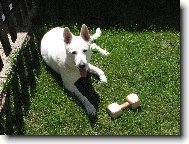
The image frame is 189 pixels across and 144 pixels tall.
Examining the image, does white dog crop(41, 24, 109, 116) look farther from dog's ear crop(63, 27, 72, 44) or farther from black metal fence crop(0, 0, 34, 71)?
black metal fence crop(0, 0, 34, 71)

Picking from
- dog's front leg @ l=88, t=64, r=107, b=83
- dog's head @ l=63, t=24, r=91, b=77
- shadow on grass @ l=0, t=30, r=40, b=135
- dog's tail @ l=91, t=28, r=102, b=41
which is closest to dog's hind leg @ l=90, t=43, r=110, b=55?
dog's tail @ l=91, t=28, r=102, b=41

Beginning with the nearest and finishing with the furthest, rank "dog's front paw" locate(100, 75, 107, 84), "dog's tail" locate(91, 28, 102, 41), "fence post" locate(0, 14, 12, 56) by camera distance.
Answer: "dog's front paw" locate(100, 75, 107, 84) → "fence post" locate(0, 14, 12, 56) → "dog's tail" locate(91, 28, 102, 41)

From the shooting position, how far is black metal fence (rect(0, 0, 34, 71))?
6.28 meters

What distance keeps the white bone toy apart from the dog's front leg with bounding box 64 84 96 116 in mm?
240

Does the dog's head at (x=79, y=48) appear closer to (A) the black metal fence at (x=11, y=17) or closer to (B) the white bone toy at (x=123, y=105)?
(B) the white bone toy at (x=123, y=105)

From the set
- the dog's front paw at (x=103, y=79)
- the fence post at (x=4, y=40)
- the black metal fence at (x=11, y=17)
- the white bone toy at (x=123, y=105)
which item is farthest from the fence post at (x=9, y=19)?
the white bone toy at (x=123, y=105)

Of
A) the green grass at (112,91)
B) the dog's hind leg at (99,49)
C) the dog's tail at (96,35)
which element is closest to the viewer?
the green grass at (112,91)

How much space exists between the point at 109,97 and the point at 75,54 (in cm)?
91

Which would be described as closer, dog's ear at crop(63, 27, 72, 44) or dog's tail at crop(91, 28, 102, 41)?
dog's ear at crop(63, 27, 72, 44)

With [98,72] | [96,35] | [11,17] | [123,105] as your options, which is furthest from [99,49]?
[11,17]

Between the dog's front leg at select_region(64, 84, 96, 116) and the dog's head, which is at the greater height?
the dog's head

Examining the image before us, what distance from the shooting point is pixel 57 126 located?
5473mm

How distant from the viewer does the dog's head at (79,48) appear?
5.26 metres

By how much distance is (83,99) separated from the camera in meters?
5.66
